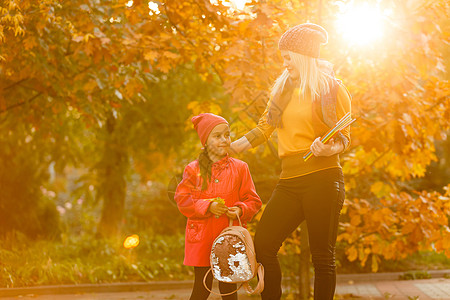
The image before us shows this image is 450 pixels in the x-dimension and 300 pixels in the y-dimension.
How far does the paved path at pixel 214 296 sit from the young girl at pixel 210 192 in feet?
10.7

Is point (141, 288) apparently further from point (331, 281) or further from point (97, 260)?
point (331, 281)

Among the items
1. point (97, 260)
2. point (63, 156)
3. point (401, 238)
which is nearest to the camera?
point (401, 238)

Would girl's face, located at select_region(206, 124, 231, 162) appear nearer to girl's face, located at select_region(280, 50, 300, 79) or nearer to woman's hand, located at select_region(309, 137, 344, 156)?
girl's face, located at select_region(280, 50, 300, 79)

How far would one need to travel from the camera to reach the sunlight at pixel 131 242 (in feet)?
33.7

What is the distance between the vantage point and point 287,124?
368 cm

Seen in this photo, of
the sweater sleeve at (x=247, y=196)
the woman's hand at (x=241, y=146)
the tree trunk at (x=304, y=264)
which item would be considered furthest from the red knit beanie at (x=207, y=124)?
the tree trunk at (x=304, y=264)

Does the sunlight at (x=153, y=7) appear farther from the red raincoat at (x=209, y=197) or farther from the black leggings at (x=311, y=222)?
the black leggings at (x=311, y=222)

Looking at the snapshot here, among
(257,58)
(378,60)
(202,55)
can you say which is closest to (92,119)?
A: (202,55)

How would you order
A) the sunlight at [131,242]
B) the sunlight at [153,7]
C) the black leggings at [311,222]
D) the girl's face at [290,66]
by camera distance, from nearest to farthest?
1. the black leggings at [311,222]
2. the girl's face at [290,66]
3. the sunlight at [153,7]
4. the sunlight at [131,242]

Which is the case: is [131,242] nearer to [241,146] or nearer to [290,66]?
[241,146]

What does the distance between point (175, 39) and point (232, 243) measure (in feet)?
9.21

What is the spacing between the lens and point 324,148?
339 centimetres

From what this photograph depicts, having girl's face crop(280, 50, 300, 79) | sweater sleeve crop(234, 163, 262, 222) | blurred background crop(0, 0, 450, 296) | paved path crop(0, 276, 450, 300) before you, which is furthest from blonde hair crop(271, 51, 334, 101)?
paved path crop(0, 276, 450, 300)

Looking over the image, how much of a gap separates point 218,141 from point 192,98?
7250mm
